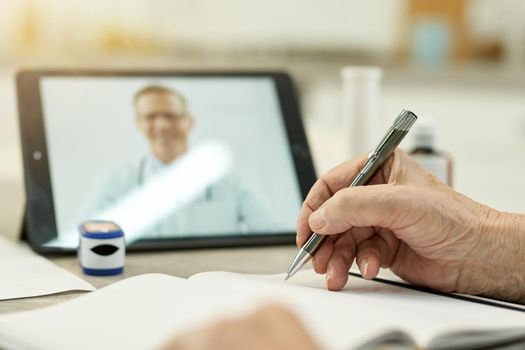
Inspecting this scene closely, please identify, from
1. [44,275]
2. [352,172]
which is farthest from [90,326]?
[352,172]

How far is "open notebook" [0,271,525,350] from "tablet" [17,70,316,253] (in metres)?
0.28

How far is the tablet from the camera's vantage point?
1.06m

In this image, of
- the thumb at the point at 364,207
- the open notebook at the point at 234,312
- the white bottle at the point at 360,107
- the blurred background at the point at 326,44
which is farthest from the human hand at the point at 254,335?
the blurred background at the point at 326,44

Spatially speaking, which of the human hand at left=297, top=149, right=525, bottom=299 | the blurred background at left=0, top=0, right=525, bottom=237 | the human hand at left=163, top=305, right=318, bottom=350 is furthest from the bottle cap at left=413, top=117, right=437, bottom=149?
the blurred background at left=0, top=0, right=525, bottom=237

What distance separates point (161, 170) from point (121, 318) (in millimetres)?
473

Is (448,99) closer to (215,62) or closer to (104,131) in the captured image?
(215,62)

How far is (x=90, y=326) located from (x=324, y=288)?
0.28m

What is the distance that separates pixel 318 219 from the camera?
84 centimetres

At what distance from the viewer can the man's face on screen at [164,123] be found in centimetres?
112

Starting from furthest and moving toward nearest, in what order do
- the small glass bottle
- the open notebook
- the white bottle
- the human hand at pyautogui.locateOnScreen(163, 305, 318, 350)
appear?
the white bottle < the small glass bottle < the open notebook < the human hand at pyautogui.locateOnScreen(163, 305, 318, 350)

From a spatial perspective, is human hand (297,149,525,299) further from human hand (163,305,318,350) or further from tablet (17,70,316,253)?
human hand (163,305,318,350)

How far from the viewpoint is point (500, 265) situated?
0.85 m

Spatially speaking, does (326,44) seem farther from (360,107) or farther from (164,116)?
(164,116)

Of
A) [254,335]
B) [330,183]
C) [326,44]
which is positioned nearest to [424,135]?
[330,183]
